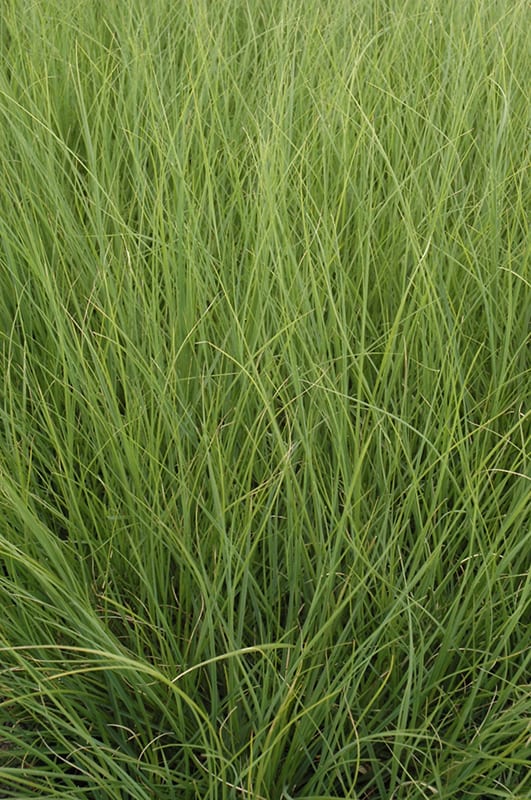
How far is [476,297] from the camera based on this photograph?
3.94 feet

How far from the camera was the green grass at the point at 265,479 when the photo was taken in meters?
0.85

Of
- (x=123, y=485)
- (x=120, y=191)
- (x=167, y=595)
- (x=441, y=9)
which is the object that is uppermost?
(x=441, y=9)

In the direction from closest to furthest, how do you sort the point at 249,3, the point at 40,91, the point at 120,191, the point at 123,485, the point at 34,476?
1. the point at 123,485
2. the point at 34,476
3. the point at 120,191
4. the point at 40,91
5. the point at 249,3

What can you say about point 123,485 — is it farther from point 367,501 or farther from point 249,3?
point 249,3

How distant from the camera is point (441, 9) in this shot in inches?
75.5

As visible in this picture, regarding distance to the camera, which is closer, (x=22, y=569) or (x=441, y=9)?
(x=22, y=569)

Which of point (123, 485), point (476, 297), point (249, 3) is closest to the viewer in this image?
point (123, 485)

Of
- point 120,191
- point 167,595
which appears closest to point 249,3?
point 120,191

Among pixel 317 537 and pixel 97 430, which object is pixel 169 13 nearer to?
pixel 97 430

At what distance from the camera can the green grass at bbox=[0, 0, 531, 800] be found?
0.85 m

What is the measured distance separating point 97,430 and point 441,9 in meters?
1.43

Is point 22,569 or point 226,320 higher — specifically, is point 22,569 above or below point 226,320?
below

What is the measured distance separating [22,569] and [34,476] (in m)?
0.15

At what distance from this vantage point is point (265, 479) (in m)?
0.98
